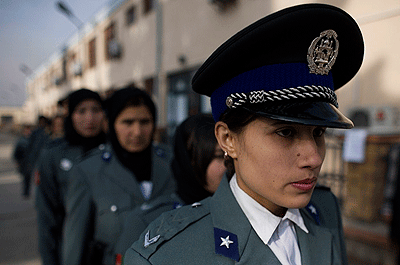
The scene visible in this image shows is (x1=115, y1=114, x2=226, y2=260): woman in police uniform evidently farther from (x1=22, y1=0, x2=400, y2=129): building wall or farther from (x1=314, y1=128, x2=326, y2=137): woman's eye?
(x1=22, y1=0, x2=400, y2=129): building wall

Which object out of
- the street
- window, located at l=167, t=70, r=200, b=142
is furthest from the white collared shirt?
window, located at l=167, t=70, r=200, b=142

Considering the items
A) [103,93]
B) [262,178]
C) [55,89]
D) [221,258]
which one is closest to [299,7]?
[262,178]

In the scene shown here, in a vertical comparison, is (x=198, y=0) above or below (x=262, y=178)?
above

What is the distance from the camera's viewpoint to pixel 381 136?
388 centimetres

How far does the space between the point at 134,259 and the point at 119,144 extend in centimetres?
136

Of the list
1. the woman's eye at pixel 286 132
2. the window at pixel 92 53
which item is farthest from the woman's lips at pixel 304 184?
the window at pixel 92 53

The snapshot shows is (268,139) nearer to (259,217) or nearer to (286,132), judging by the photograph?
(286,132)

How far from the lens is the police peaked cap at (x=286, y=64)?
2.85ft

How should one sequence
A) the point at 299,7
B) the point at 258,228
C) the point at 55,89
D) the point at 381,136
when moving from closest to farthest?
the point at 299,7
the point at 258,228
the point at 381,136
the point at 55,89

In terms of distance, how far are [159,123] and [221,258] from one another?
30.6 feet

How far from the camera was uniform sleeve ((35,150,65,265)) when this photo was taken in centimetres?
248

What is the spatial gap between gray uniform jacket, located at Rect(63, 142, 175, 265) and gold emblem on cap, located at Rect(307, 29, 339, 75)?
150cm

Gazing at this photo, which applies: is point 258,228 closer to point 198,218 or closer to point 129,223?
point 198,218

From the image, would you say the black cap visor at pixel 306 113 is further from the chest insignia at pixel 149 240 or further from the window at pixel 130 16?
the window at pixel 130 16
